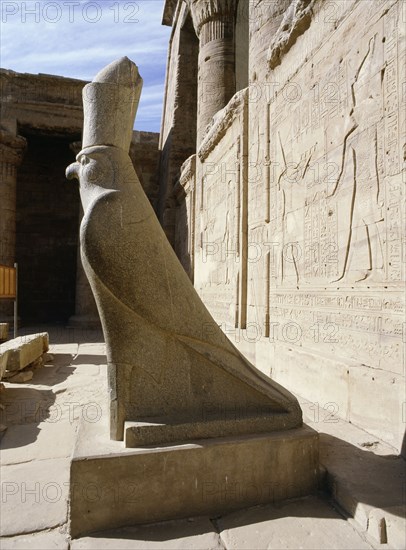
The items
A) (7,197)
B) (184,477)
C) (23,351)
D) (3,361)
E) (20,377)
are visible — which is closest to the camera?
(184,477)

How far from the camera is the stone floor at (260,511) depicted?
5.82 feet

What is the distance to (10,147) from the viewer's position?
37.2 ft

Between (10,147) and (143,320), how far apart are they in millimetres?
11335

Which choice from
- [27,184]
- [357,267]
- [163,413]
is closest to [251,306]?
[357,267]

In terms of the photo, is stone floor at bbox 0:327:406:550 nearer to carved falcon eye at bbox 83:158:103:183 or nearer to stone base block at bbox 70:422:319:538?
stone base block at bbox 70:422:319:538

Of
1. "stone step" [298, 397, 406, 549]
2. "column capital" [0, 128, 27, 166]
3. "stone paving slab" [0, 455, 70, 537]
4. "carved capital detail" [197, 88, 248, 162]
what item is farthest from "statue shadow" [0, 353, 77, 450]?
"column capital" [0, 128, 27, 166]

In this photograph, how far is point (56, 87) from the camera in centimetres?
1200

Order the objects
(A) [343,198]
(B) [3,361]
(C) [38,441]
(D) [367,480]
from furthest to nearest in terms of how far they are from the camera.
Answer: (B) [3,361], (A) [343,198], (C) [38,441], (D) [367,480]

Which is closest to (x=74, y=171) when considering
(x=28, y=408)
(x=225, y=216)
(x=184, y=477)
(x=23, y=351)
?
(x=184, y=477)

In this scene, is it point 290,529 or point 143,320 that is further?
point 143,320

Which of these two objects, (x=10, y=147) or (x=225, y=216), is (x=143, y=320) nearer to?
(x=225, y=216)

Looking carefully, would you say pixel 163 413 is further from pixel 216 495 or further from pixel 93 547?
pixel 93 547

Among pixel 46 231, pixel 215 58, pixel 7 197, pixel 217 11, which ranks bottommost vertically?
pixel 46 231

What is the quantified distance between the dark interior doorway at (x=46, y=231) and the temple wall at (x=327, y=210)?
393 inches
